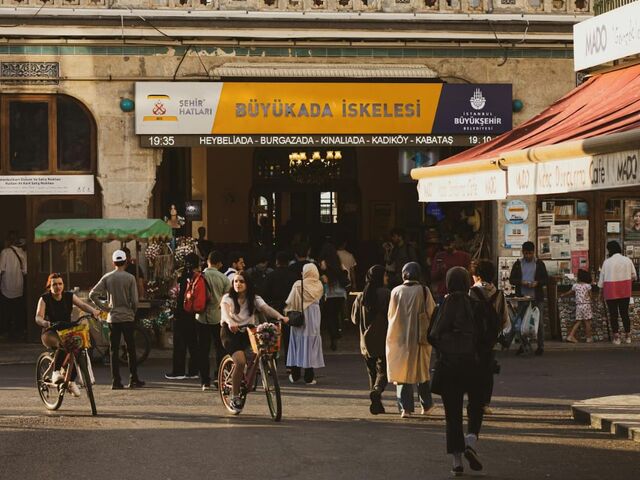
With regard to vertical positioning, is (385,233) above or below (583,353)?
above

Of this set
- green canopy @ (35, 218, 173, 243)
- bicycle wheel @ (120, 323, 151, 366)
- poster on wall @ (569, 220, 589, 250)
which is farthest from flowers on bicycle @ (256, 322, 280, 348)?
poster on wall @ (569, 220, 589, 250)

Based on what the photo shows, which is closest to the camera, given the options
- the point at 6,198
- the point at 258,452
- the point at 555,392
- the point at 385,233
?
the point at 258,452

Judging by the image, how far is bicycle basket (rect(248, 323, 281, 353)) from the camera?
13.1 meters

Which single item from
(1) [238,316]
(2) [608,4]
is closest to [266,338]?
(1) [238,316]

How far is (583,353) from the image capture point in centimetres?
Answer: 2039

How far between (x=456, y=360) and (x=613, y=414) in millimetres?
3371

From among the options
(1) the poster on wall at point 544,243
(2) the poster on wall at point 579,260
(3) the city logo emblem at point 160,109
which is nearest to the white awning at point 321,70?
(3) the city logo emblem at point 160,109

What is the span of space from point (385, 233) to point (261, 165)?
3145 mm

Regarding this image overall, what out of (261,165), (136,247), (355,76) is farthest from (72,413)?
(261,165)

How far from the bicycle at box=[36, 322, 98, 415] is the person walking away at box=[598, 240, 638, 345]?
10.2 m

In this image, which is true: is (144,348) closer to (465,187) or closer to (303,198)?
(465,187)

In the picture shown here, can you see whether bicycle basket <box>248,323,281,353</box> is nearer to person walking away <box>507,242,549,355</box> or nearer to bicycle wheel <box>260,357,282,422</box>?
bicycle wheel <box>260,357,282,422</box>

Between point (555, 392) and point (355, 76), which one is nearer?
point (555, 392)

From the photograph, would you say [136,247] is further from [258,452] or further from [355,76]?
[258,452]
